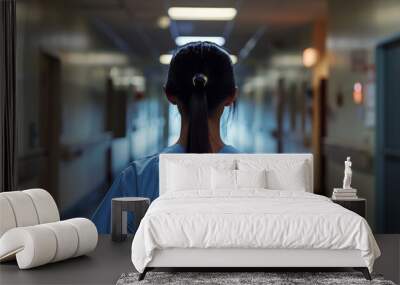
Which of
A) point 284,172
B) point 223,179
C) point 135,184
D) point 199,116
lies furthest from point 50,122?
point 284,172

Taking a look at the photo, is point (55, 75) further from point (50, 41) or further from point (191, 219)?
point (191, 219)

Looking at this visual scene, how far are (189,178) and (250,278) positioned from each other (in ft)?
5.91

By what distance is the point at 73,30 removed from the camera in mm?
8820

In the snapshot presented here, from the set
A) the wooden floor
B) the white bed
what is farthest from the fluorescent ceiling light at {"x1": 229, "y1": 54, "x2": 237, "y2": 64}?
the white bed

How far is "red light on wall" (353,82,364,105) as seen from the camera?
8.89 metres

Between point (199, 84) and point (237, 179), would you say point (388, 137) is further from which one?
point (237, 179)

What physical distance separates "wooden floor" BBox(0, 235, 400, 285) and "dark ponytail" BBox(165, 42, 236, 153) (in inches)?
73.0

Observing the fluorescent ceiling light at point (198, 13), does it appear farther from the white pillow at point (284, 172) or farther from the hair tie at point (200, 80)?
the white pillow at point (284, 172)

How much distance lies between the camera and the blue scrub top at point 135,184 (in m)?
7.51

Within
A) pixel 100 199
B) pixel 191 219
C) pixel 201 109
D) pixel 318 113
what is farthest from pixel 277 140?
pixel 191 219

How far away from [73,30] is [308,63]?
9.60 feet

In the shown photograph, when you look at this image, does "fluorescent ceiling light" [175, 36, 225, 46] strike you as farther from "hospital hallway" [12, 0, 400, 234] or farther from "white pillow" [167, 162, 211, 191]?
"white pillow" [167, 162, 211, 191]

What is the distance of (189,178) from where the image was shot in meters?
6.52

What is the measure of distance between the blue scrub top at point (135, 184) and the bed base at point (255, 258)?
2.53m
